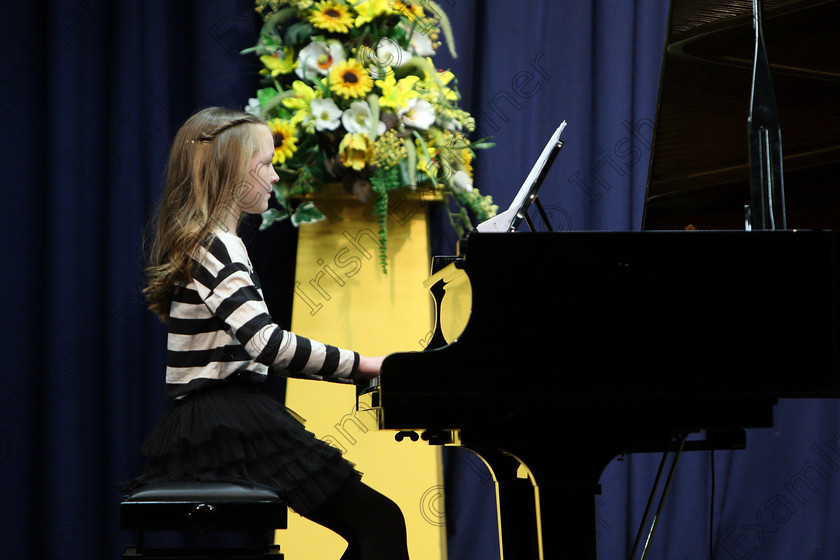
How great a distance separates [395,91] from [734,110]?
969 millimetres

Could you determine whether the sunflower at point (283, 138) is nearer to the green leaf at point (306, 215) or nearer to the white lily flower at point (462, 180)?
the green leaf at point (306, 215)

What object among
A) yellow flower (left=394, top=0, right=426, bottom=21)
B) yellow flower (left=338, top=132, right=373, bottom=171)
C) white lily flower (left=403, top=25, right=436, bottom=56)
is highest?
yellow flower (left=394, top=0, right=426, bottom=21)

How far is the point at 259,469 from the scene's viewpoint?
6.21 feet

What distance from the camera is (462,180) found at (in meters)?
2.75

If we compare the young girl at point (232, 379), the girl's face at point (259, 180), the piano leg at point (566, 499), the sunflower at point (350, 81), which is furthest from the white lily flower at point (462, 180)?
the piano leg at point (566, 499)

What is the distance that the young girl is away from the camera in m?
1.89

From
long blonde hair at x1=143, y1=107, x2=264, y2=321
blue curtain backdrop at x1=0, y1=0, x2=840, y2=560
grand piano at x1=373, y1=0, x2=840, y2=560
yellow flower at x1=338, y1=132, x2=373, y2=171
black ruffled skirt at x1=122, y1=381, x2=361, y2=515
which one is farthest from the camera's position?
blue curtain backdrop at x1=0, y1=0, x2=840, y2=560

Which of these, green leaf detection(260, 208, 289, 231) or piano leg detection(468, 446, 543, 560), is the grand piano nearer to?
piano leg detection(468, 446, 543, 560)

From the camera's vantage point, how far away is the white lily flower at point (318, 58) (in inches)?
105

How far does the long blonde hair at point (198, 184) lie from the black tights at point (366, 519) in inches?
23.2

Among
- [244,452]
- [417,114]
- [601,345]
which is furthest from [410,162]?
[601,345]

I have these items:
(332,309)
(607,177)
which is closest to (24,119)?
(332,309)

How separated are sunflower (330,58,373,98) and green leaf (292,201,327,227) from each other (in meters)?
0.36

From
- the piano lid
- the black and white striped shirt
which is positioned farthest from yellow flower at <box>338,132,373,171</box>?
the piano lid
